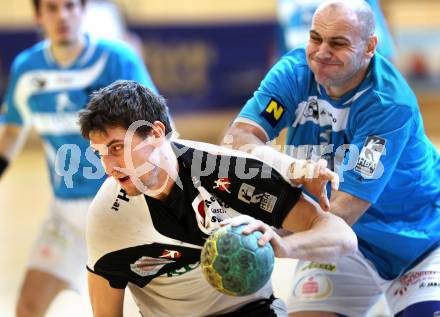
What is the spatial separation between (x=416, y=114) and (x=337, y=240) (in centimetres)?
109

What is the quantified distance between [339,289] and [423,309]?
1.89 feet

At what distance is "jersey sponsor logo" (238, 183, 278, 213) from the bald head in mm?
1074

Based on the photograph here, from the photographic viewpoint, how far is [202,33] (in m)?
14.9

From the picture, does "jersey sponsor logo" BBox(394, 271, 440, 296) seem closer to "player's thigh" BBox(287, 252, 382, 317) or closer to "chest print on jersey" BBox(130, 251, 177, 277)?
"player's thigh" BBox(287, 252, 382, 317)

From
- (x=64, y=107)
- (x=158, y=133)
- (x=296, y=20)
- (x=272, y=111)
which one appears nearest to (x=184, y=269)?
(x=158, y=133)

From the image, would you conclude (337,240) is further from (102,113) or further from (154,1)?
(154,1)

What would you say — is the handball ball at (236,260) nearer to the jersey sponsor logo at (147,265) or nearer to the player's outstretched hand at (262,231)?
the player's outstretched hand at (262,231)

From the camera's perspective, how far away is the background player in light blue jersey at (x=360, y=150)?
4191mm

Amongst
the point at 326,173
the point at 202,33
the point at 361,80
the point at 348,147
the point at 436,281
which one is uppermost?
the point at 202,33

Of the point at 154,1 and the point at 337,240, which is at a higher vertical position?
the point at 154,1

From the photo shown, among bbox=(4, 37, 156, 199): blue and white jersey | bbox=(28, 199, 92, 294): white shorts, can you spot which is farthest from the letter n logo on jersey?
bbox=(28, 199, 92, 294): white shorts

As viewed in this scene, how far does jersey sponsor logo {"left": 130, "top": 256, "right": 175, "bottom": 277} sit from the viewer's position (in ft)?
12.7

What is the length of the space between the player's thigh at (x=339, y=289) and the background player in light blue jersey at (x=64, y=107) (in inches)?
70.6

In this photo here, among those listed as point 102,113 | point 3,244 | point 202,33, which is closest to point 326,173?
point 102,113
